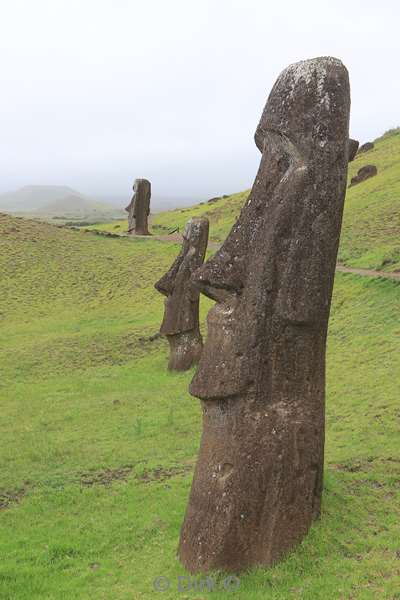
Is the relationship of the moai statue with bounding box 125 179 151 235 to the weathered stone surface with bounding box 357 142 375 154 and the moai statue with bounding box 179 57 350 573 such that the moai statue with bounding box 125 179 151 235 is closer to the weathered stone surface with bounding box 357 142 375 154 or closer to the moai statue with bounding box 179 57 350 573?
the weathered stone surface with bounding box 357 142 375 154

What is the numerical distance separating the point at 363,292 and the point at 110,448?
13101 mm

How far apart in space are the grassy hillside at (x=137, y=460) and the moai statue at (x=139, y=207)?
49.7 feet

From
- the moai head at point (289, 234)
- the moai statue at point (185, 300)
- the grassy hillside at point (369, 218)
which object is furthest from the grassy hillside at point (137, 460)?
the grassy hillside at point (369, 218)

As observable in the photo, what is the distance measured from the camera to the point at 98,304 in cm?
2975

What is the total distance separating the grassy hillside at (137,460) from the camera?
7180 millimetres

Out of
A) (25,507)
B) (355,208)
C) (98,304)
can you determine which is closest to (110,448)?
(25,507)

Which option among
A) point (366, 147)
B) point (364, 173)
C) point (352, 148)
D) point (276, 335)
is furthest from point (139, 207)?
point (276, 335)

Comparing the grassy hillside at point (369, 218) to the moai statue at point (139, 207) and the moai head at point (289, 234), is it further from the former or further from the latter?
the moai head at point (289, 234)

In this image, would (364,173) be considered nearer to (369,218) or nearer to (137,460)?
(369,218)

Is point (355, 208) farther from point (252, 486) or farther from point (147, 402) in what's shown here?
point (252, 486)

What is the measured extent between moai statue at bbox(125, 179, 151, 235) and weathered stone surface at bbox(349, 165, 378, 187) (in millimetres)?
15900

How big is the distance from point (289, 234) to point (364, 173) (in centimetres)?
4211

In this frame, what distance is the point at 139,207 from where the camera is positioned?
4191cm

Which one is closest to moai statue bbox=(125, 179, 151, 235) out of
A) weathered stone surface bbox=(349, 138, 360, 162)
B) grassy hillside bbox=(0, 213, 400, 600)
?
grassy hillside bbox=(0, 213, 400, 600)
